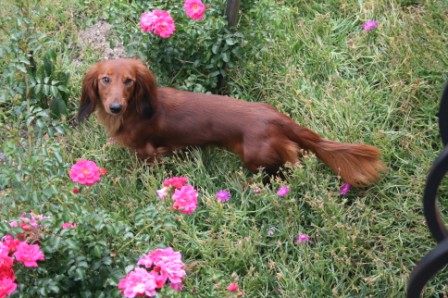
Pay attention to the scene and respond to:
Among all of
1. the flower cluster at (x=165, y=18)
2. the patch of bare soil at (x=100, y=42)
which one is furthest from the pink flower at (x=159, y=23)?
the patch of bare soil at (x=100, y=42)

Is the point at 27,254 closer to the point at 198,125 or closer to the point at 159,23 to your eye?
the point at 198,125

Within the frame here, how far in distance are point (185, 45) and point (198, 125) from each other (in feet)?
1.92

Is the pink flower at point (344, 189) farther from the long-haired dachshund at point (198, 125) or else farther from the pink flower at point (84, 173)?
the pink flower at point (84, 173)

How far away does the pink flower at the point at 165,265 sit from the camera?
2258mm

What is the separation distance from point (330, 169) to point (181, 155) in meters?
0.84

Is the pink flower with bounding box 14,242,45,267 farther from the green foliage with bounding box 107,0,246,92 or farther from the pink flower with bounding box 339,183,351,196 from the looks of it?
the green foliage with bounding box 107,0,246,92

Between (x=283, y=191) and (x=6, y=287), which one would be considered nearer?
(x=6, y=287)

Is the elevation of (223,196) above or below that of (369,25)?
below

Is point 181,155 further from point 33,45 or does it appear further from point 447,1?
point 447,1

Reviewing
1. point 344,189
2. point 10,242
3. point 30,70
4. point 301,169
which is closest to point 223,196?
point 301,169

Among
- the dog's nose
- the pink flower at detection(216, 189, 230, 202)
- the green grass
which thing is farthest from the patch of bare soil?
the pink flower at detection(216, 189, 230, 202)

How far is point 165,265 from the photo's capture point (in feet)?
7.45

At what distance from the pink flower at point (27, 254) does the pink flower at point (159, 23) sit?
62.8 inches

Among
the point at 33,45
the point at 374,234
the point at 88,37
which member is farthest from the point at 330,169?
the point at 88,37
